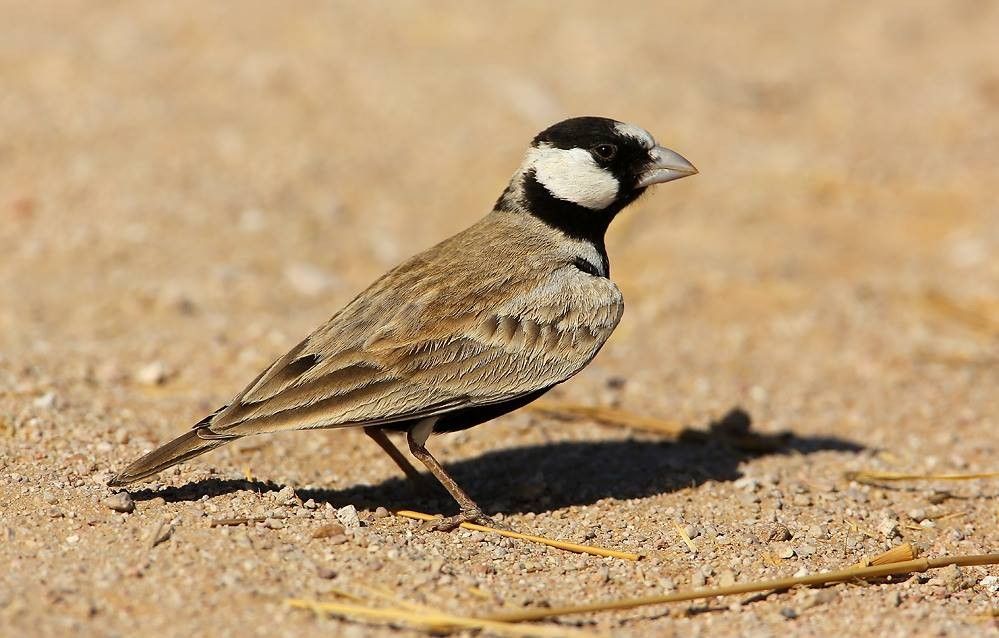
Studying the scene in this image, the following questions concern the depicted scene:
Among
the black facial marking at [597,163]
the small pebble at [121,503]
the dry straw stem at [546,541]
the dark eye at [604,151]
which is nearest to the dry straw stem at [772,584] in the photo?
the dry straw stem at [546,541]

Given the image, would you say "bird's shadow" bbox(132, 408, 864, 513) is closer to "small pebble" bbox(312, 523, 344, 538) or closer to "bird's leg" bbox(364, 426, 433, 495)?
"bird's leg" bbox(364, 426, 433, 495)

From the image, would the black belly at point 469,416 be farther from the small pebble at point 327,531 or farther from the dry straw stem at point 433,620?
the dry straw stem at point 433,620

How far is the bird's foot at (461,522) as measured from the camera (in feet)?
16.4

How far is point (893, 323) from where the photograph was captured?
8.34 meters

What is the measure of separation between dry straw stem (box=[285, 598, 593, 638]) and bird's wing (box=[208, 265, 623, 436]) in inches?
37.9

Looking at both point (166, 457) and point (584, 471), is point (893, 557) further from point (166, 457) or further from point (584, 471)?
point (166, 457)

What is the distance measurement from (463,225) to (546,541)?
4.97 meters

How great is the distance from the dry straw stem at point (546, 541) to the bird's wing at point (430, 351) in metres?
0.50

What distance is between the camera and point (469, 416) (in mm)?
5160

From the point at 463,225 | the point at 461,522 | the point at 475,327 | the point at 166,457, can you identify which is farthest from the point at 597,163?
the point at 463,225

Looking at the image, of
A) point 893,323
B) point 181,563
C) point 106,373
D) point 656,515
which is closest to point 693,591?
point 656,515

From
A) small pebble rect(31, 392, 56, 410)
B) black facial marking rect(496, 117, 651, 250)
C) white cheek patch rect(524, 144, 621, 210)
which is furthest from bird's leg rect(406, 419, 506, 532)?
small pebble rect(31, 392, 56, 410)

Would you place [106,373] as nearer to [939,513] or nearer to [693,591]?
[693,591]

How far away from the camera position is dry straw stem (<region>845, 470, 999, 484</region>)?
5.90 m
